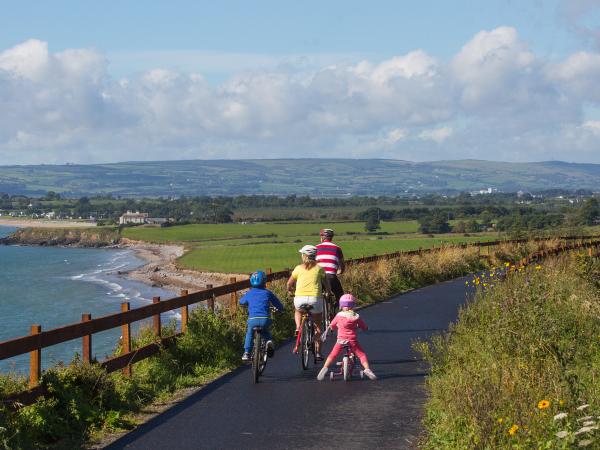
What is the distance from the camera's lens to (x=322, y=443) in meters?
9.65

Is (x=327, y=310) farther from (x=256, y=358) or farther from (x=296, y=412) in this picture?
(x=296, y=412)

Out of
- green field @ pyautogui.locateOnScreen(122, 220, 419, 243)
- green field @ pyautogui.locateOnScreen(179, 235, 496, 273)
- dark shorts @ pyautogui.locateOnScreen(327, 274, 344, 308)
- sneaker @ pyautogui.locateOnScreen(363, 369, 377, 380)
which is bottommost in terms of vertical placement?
green field @ pyautogui.locateOnScreen(122, 220, 419, 243)

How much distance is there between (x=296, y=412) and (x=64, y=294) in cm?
6609

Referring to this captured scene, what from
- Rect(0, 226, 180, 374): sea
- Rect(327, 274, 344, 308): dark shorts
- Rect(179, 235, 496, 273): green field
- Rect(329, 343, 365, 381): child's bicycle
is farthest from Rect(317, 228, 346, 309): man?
Rect(179, 235, 496, 273): green field

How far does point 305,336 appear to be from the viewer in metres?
14.2

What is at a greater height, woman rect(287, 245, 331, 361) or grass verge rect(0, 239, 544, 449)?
woman rect(287, 245, 331, 361)

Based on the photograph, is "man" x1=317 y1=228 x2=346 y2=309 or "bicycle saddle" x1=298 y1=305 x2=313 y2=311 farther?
"man" x1=317 y1=228 x2=346 y2=309

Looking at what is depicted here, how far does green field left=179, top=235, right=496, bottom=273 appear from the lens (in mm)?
86062

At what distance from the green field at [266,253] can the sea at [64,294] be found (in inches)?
296

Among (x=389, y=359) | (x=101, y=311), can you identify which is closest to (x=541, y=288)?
(x=389, y=359)

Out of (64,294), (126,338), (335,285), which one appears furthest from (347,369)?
(64,294)

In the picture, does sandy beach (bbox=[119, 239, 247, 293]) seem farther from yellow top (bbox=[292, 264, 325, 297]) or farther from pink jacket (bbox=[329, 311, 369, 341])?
pink jacket (bbox=[329, 311, 369, 341])

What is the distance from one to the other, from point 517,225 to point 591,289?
96.0 ft

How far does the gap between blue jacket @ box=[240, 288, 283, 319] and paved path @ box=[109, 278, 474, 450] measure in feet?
2.94
